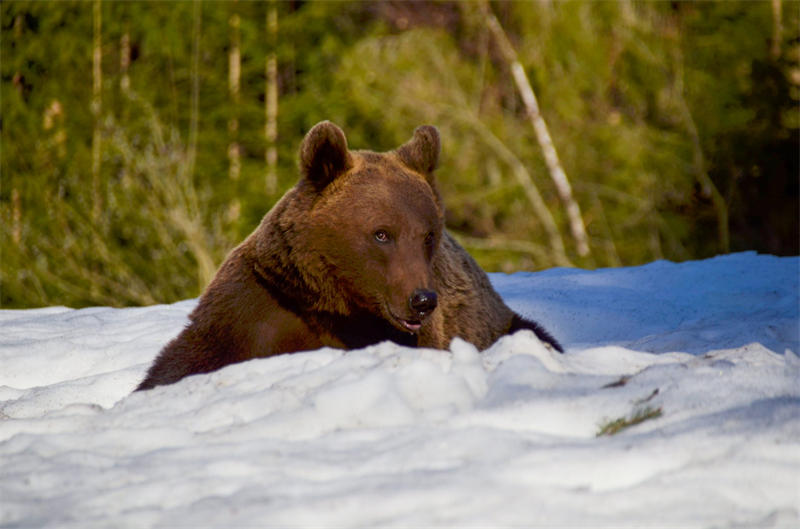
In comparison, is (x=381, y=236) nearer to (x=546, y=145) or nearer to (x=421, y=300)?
(x=421, y=300)

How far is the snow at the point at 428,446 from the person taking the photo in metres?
2.13

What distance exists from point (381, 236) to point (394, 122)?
11.4 meters

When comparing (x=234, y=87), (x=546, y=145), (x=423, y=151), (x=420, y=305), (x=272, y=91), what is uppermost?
(x=234, y=87)

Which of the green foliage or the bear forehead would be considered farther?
the bear forehead

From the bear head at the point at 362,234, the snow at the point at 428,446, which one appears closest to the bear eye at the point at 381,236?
the bear head at the point at 362,234

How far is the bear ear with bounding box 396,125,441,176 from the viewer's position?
4.04 metres

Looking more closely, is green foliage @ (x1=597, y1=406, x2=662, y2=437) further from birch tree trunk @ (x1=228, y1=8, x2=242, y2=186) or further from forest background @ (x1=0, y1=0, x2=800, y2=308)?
birch tree trunk @ (x1=228, y1=8, x2=242, y2=186)

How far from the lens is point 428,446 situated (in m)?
2.44

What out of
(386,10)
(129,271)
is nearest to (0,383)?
(129,271)

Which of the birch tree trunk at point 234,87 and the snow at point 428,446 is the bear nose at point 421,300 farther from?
the birch tree trunk at point 234,87

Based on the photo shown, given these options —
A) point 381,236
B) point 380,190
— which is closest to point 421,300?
point 381,236

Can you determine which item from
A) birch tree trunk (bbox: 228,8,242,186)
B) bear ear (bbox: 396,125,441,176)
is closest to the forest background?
birch tree trunk (bbox: 228,8,242,186)

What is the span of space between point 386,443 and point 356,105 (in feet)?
42.0

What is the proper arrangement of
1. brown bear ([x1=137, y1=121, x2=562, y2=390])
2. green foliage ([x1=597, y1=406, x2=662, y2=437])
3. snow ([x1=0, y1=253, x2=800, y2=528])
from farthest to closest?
1. brown bear ([x1=137, y1=121, x2=562, y2=390])
2. green foliage ([x1=597, y1=406, x2=662, y2=437])
3. snow ([x1=0, y1=253, x2=800, y2=528])
